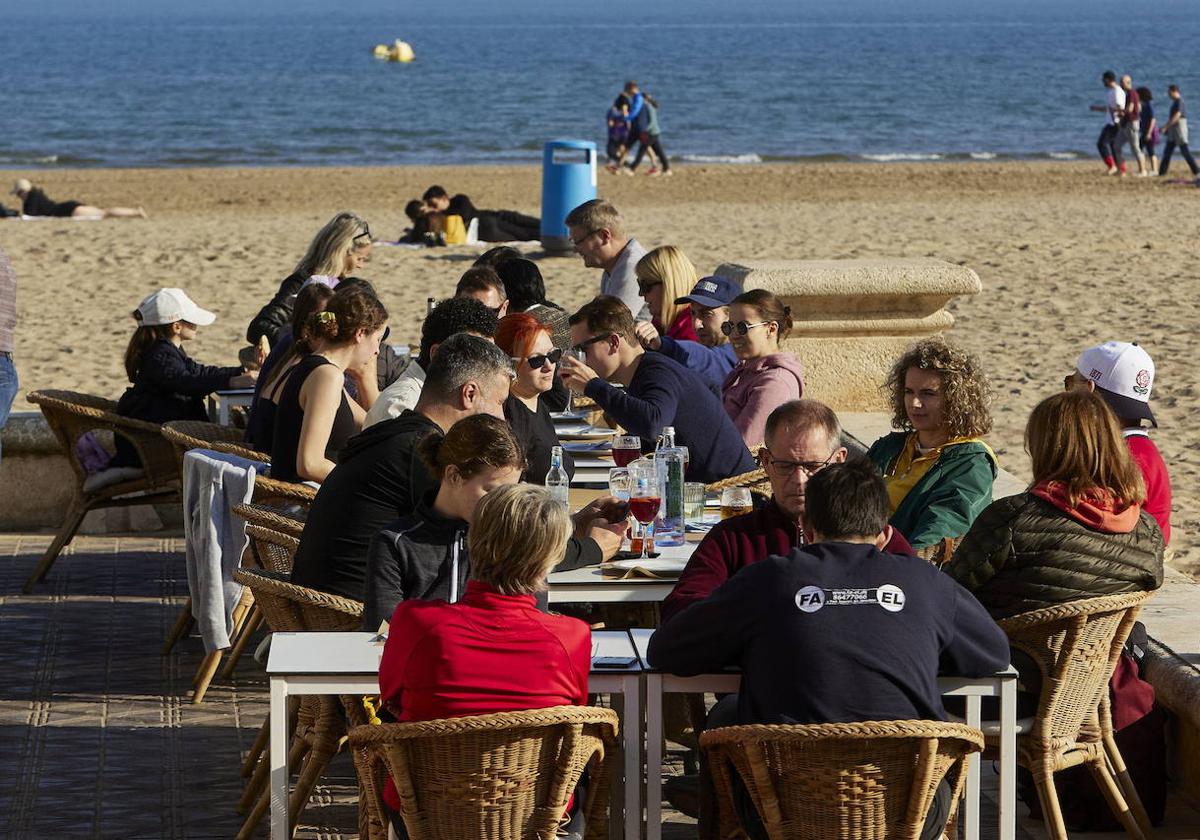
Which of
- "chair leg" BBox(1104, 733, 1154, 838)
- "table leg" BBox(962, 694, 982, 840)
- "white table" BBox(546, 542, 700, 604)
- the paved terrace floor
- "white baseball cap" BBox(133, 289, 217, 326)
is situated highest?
"white baseball cap" BBox(133, 289, 217, 326)

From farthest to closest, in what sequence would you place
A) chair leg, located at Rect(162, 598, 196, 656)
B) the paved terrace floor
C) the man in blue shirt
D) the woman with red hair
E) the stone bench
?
the stone bench < the man in blue shirt < chair leg, located at Rect(162, 598, 196, 656) < the woman with red hair < the paved terrace floor

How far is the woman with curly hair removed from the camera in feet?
17.4

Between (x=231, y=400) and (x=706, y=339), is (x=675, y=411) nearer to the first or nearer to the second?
(x=706, y=339)

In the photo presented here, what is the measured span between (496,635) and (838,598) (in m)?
0.72

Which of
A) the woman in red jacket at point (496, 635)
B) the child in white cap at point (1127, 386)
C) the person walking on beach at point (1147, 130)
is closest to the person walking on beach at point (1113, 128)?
the person walking on beach at point (1147, 130)

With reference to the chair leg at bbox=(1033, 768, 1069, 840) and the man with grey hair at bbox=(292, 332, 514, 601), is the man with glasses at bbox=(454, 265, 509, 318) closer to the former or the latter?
the man with grey hair at bbox=(292, 332, 514, 601)

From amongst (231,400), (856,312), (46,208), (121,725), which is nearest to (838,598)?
(121,725)

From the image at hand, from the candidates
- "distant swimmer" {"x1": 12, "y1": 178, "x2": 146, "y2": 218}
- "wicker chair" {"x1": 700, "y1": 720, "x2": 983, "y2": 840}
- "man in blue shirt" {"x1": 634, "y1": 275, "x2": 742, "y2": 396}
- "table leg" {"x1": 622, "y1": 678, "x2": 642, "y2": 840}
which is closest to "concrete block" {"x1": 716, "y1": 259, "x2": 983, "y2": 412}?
"man in blue shirt" {"x1": 634, "y1": 275, "x2": 742, "y2": 396}

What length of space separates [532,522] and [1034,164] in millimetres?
32709

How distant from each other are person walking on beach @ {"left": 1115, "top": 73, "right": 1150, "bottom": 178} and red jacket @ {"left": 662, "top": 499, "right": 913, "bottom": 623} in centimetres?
2726

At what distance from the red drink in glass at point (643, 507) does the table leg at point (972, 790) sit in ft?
4.00

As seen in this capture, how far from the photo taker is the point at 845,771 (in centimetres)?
365

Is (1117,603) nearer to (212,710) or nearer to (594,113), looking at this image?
(212,710)

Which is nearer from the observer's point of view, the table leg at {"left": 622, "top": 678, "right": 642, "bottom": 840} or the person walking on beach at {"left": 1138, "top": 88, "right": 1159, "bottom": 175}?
the table leg at {"left": 622, "top": 678, "right": 642, "bottom": 840}
